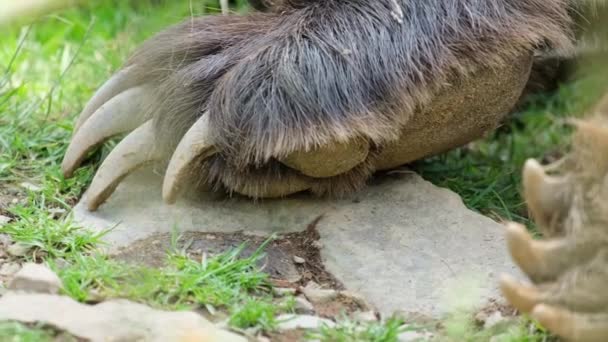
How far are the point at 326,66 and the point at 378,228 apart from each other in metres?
0.43

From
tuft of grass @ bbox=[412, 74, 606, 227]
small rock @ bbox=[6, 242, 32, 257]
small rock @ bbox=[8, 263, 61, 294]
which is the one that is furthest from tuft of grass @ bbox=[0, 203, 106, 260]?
tuft of grass @ bbox=[412, 74, 606, 227]

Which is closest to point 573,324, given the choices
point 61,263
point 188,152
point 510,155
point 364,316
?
point 364,316

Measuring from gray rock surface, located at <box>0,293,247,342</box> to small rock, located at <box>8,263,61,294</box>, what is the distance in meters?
0.03

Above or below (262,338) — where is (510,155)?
below

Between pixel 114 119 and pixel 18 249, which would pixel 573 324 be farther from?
pixel 114 119

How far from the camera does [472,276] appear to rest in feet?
7.45

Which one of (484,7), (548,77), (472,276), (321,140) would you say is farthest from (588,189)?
(548,77)

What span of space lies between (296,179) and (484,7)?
642 millimetres

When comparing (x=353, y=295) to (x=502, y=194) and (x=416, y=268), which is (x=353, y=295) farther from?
(x=502, y=194)

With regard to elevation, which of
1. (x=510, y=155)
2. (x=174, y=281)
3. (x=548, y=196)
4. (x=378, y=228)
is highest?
(x=548, y=196)

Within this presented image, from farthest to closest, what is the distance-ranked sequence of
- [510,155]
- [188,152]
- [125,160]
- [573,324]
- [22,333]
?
[510,155] → [125,160] → [188,152] → [22,333] → [573,324]

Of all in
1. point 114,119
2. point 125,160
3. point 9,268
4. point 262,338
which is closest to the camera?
point 262,338

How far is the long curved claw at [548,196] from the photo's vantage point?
1.78 metres

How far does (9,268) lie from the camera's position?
7.48 ft
